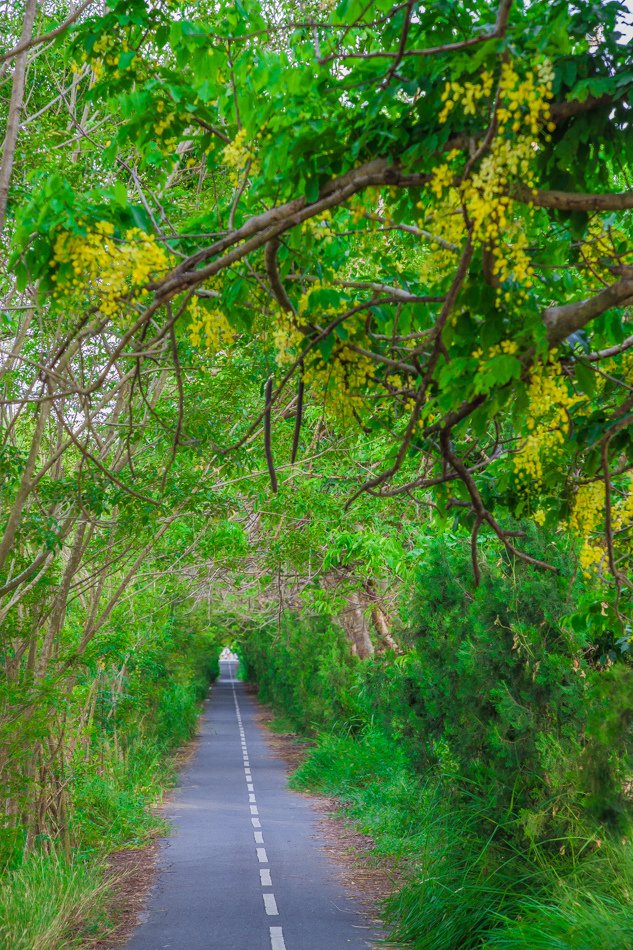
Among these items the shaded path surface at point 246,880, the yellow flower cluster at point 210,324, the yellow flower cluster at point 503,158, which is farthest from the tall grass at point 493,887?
the yellow flower cluster at point 503,158

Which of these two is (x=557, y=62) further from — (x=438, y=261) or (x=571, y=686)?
(x=571, y=686)

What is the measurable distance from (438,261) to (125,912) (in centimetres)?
724

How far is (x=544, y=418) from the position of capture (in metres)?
4.18

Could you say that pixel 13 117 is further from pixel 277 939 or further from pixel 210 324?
pixel 277 939

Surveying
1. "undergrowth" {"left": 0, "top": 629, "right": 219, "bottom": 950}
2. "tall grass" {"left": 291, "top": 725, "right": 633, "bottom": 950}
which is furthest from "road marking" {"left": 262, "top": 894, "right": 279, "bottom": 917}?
"undergrowth" {"left": 0, "top": 629, "right": 219, "bottom": 950}

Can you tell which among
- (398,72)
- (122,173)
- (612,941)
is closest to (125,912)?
(612,941)

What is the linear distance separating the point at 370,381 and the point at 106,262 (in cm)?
118

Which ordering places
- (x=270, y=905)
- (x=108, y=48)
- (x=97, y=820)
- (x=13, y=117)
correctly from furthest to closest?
(x=97, y=820), (x=270, y=905), (x=13, y=117), (x=108, y=48)

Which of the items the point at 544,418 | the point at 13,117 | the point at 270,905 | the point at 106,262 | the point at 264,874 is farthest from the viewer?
the point at 264,874

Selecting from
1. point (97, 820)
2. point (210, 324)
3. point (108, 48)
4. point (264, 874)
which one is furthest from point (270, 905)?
point (108, 48)

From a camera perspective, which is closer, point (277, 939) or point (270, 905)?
point (277, 939)

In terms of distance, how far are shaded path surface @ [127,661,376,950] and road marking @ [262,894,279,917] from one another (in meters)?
0.01

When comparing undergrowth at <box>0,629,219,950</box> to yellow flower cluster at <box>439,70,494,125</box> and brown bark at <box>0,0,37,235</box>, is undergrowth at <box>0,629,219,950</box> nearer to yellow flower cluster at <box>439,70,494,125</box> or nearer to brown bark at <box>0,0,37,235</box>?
brown bark at <box>0,0,37,235</box>

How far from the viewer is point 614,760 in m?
6.00
